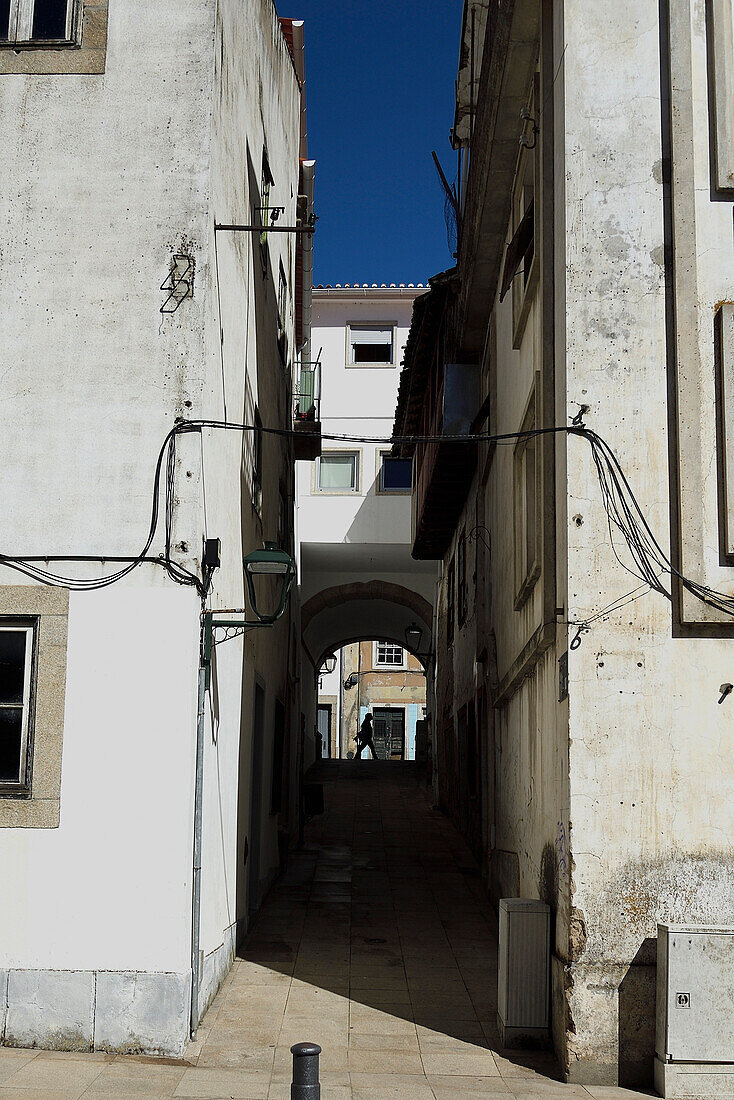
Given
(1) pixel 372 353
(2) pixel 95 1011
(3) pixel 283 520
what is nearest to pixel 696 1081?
(2) pixel 95 1011

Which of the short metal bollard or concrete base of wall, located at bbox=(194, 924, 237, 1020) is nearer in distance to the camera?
the short metal bollard

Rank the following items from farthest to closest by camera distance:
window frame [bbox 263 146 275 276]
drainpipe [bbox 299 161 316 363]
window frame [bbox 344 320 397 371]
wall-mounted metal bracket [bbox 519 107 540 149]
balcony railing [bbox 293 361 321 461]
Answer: window frame [bbox 344 320 397 371] → drainpipe [bbox 299 161 316 363] → balcony railing [bbox 293 361 321 461] → window frame [bbox 263 146 275 276] → wall-mounted metal bracket [bbox 519 107 540 149]

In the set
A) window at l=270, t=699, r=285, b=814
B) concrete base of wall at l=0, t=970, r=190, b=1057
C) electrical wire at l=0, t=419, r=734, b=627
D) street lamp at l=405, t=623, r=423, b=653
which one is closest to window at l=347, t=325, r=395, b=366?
street lamp at l=405, t=623, r=423, b=653

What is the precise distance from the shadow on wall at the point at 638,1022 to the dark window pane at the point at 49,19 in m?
7.63

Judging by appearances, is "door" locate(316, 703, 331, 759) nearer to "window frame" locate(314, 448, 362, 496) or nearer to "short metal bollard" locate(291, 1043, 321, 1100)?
"window frame" locate(314, 448, 362, 496)

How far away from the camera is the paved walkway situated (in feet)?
21.9

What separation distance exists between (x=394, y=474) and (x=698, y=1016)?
813 inches

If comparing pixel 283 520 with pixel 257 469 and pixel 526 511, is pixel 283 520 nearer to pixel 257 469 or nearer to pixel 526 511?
pixel 257 469

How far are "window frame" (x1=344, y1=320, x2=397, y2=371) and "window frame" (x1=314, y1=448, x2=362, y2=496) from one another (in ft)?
7.57

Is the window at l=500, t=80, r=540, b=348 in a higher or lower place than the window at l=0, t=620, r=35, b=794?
higher

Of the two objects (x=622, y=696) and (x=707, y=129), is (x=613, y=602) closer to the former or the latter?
(x=622, y=696)

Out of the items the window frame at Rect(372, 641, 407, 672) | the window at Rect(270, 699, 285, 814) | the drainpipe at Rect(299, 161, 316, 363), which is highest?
the drainpipe at Rect(299, 161, 316, 363)

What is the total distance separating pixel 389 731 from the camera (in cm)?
4638

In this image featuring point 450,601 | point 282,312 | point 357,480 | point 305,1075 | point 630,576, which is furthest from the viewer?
point 357,480
